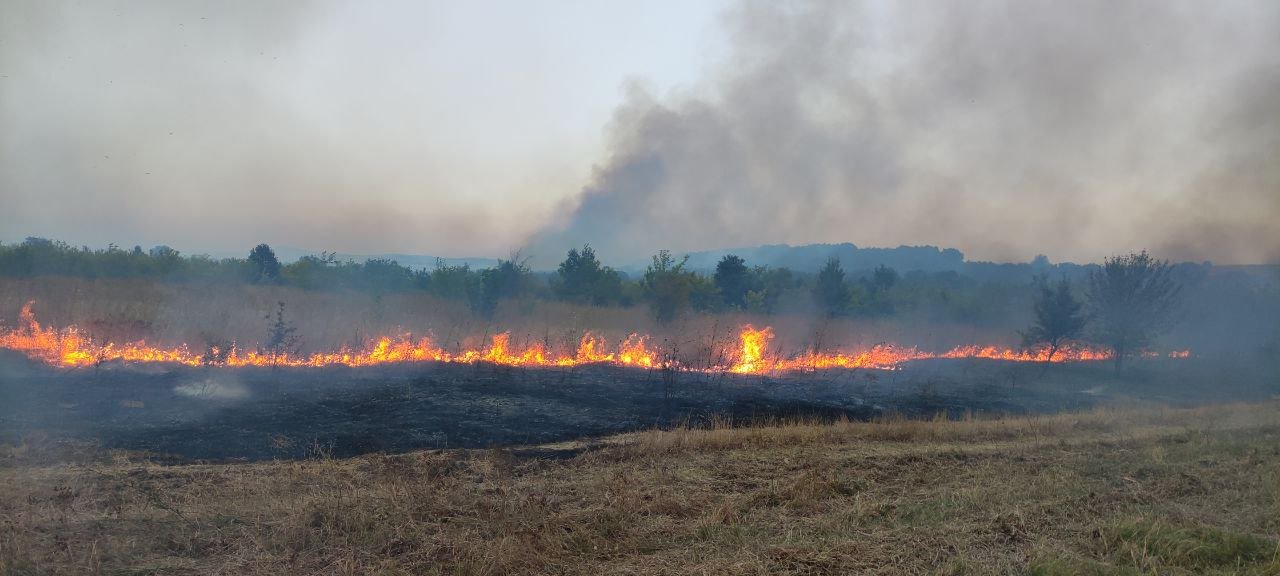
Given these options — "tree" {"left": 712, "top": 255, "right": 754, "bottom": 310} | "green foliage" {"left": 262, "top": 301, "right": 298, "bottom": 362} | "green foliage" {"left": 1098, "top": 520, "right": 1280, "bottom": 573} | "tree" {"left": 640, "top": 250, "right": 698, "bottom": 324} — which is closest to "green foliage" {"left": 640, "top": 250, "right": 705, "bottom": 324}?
"tree" {"left": 640, "top": 250, "right": 698, "bottom": 324}

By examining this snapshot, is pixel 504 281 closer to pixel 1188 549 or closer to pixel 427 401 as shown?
pixel 427 401

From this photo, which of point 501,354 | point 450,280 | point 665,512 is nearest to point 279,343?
point 501,354

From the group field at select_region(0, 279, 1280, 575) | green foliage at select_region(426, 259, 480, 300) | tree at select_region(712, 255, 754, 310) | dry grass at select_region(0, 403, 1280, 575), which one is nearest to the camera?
dry grass at select_region(0, 403, 1280, 575)

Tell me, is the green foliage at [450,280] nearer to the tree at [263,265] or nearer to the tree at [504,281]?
the tree at [504,281]

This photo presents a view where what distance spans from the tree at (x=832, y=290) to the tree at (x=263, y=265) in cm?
2995

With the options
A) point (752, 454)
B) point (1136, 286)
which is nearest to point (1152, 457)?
point (752, 454)

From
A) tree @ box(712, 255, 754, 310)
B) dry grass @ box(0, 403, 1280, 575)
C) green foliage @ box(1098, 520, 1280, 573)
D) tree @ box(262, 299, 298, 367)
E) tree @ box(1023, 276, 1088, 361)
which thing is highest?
tree @ box(712, 255, 754, 310)

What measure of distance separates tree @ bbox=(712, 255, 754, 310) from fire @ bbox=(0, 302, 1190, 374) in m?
12.9

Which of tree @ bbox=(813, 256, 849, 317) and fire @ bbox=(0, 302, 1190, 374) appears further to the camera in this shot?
tree @ bbox=(813, 256, 849, 317)

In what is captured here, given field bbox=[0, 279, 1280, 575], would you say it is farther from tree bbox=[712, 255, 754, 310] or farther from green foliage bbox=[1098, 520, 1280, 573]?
tree bbox=[712, 255, 754, 310]

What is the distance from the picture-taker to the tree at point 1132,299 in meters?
26.9

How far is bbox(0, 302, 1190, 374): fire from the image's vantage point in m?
16.5

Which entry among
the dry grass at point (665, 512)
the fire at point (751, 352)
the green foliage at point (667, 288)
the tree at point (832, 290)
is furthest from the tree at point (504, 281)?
the dry grass at point (665, 512)

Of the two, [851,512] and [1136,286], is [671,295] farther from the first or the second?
[851,512]
